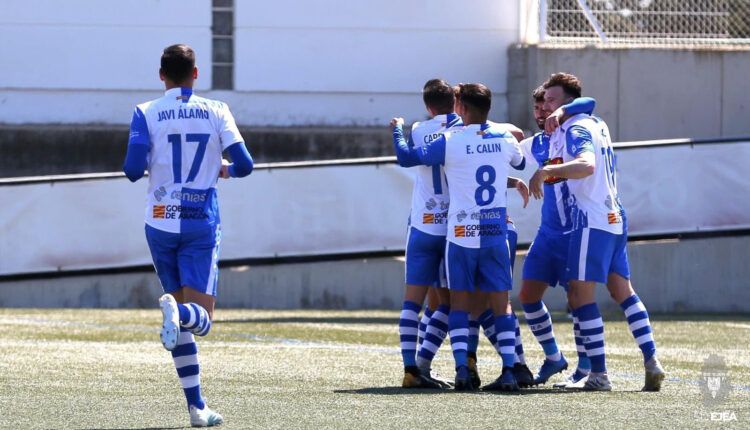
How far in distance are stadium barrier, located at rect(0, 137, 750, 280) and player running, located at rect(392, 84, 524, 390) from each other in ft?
27.9

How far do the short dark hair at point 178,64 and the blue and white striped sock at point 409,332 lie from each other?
8.41ft

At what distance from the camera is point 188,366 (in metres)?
7.35

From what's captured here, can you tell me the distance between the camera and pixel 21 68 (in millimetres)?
21422

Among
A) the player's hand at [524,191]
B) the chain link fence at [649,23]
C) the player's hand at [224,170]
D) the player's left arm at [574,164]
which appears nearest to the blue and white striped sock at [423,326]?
the player's hand at [524,191]

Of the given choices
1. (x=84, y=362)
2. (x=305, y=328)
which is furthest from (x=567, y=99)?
(x=305, y=328)

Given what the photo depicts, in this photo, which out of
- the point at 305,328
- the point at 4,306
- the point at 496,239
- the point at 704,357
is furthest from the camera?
the point at 4,306

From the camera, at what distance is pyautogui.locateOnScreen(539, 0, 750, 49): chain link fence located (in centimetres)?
2064

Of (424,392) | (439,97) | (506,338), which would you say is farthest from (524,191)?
(424,392)

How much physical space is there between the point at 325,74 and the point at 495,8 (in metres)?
2.68

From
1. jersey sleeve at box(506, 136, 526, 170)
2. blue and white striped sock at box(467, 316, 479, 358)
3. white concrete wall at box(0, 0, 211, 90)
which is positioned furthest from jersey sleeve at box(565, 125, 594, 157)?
white concrete wall at box(0, 0, 211, 90)

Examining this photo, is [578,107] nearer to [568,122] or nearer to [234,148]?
[568,122]

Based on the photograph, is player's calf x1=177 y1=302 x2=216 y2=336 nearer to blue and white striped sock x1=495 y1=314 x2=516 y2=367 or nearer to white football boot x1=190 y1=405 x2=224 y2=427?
white football boot x1=190 y1=405 x2=224 y2=427

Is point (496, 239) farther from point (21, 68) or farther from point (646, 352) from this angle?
point (21, 68)

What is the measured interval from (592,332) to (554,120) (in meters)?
1.33
